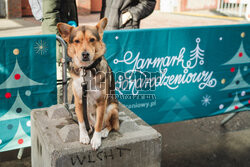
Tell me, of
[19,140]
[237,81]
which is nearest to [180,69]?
[237,81]

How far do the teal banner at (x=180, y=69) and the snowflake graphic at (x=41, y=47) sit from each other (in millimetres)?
728

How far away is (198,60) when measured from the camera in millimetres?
4488

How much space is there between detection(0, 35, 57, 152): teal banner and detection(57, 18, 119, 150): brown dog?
121 cm

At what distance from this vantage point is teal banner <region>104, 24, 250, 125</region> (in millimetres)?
4109

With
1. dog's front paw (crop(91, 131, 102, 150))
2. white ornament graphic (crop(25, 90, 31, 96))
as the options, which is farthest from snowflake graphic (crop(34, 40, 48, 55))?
dog's front paw (crop(91, 131, 102, 150))

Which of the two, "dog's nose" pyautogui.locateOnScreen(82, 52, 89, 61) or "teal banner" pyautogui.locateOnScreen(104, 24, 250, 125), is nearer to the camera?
"dog's nose" pyautogui.locateOnScreen(82, 52, 89, 61)

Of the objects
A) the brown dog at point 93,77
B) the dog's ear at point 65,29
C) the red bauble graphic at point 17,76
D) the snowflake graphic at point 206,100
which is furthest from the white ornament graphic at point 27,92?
the snowflake graphic at point 206,100

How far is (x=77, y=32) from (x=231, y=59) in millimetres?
3103

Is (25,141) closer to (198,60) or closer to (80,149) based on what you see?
(80,149)

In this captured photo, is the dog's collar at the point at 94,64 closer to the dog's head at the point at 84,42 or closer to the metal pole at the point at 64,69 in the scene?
the dog's head at the point at 84,42

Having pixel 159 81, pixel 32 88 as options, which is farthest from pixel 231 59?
pixel 32 88

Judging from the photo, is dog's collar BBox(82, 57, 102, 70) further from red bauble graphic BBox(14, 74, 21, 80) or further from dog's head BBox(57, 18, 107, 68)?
red bauble graphic BBox(14, 74, 21, 80)

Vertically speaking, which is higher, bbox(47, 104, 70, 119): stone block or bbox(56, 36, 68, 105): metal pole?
bbox(56, 36, 68, 105): metal pole

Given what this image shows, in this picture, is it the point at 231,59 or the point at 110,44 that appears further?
the point at 231,59
